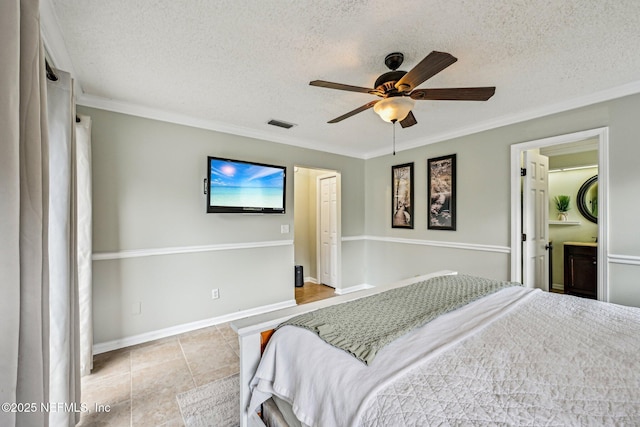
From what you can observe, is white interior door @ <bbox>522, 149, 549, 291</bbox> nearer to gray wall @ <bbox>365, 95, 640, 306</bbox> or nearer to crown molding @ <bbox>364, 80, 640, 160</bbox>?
gray wall @ <bbox>365, 95, 640, 306</bbox>

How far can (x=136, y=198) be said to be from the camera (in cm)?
278

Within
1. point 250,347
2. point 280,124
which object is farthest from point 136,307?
point 280,124

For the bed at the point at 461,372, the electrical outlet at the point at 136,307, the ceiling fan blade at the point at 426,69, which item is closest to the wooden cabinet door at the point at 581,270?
the bed at the point at 461,372

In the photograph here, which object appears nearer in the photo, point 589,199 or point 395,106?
point 395,106

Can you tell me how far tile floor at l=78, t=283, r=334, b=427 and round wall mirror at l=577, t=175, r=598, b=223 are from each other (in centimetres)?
533

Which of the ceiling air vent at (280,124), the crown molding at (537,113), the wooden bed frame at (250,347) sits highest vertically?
the ceiling air vent at (280,124)

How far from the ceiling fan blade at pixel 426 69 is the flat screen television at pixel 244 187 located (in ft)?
6.96

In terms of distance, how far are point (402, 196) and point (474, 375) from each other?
3.36 m

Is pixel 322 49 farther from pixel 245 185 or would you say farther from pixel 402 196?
pixel 402 196

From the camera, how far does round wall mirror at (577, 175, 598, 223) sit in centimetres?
411

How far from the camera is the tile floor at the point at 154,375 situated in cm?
179

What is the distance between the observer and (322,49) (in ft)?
5.93

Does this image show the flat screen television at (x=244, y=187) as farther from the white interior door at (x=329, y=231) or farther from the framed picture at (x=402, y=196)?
the framed picture at (x=402, y=196)

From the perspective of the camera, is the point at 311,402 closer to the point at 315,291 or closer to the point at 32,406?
the point at 32,406
